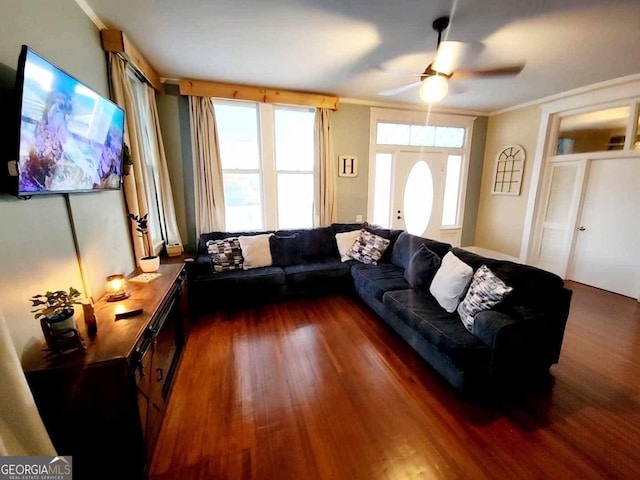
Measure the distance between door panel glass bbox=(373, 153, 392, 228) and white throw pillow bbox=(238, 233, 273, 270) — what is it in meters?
2.14

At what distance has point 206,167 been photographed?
341 centimetres

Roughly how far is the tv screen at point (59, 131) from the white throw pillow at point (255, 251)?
1.61m

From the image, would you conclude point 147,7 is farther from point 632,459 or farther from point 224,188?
point 632,459

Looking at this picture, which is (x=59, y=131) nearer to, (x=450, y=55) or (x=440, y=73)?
(x=440, y=73)

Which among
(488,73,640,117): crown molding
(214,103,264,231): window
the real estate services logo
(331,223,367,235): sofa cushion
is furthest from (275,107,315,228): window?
(488,73,640,117): crown molding

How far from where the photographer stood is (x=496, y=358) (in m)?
1.66

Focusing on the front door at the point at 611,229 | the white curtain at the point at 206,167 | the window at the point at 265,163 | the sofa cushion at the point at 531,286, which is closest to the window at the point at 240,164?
the window at the point at 265,163

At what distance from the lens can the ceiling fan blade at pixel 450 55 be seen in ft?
7.39

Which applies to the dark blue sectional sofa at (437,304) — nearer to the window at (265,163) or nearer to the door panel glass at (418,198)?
the window at (265,163)

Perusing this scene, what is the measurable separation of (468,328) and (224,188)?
10.9 feet

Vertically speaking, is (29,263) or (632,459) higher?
(29,263)

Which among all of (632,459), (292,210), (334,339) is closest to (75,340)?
(334,339)

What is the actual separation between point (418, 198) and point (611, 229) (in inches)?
99.4

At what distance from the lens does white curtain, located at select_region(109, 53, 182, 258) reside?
2.25m
